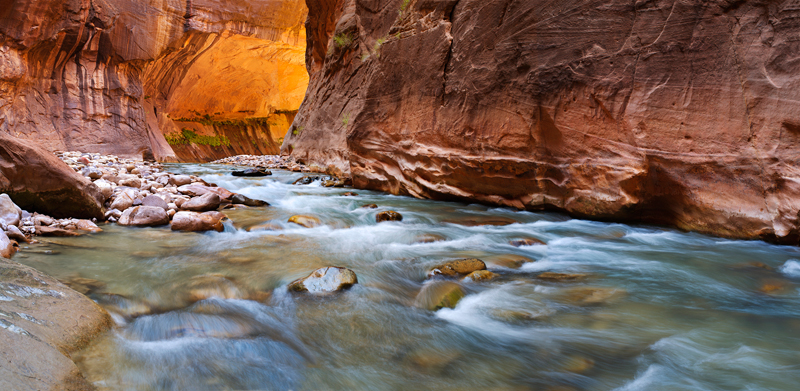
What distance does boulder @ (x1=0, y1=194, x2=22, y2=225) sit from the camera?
2948 mm

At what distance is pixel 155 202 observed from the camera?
424 centimetres

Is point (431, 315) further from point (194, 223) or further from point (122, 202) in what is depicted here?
point (122, 202)

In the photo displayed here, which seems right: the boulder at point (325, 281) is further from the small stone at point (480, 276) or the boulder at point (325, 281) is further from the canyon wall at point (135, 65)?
the canyon wall at point (135, 65)

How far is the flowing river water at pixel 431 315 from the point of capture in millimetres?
1569

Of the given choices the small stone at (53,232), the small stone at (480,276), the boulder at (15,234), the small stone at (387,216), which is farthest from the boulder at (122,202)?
the small stone at (480,276)

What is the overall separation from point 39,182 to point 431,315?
3609 mm

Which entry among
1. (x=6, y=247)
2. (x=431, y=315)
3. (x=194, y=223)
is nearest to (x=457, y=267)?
(x=431, y=315)

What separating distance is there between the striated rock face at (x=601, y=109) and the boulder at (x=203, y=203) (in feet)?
9.57

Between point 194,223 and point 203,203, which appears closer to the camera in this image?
point 194,223

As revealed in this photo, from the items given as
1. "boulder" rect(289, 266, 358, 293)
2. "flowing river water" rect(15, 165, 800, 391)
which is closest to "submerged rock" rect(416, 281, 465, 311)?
"flowing river water" rect(15, 165, 800, 391)

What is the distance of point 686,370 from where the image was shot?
63.8 inches

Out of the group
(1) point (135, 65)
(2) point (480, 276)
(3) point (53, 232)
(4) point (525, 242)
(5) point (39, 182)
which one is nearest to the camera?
(2) point (480, 276)

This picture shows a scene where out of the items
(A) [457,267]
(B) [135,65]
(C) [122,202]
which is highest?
(B) [135,65]

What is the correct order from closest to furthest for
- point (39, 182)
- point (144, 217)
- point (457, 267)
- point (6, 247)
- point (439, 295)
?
point (439, 295) < point (6, 247) < point (457, 267) < point (39, 182) < point (144, 217)
